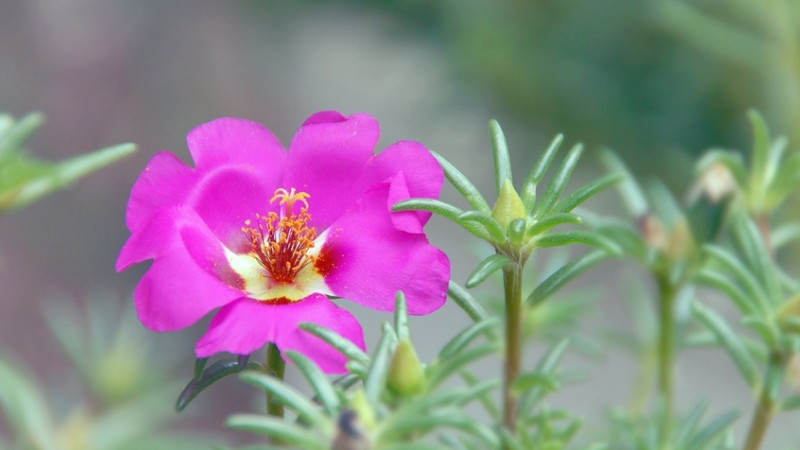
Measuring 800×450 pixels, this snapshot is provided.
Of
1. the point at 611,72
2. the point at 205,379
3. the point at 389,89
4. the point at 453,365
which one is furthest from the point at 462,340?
the point at 389,89

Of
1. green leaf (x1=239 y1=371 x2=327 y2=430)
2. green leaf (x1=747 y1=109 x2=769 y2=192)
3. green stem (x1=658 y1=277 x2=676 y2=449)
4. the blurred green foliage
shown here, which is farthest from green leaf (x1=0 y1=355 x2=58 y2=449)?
the blurred green foliage

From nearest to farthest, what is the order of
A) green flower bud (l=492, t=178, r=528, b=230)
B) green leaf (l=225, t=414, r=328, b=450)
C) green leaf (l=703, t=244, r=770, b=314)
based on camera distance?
green leaf (l=225, t=414, r=328, b=450)
green flower bud (l=492, t=178, r=528, b=230)
green leaf (l=703, t=244, r=770, b=314)

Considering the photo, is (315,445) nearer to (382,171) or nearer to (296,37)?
(382,171)

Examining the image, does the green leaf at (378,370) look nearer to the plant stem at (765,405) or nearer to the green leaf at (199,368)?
the green leaf at (199,368)

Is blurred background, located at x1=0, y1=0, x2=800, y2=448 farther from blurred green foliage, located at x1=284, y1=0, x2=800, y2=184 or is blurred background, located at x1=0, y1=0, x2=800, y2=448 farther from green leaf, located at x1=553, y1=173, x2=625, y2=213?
green leaf, located at x1=553, y1=173, x2=625, y2=213

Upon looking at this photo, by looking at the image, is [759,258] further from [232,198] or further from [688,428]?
[232,198]

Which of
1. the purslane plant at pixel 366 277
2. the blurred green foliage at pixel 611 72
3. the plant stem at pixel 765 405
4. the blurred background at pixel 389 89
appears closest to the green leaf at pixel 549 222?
the purslane plant at pixel 366 277
